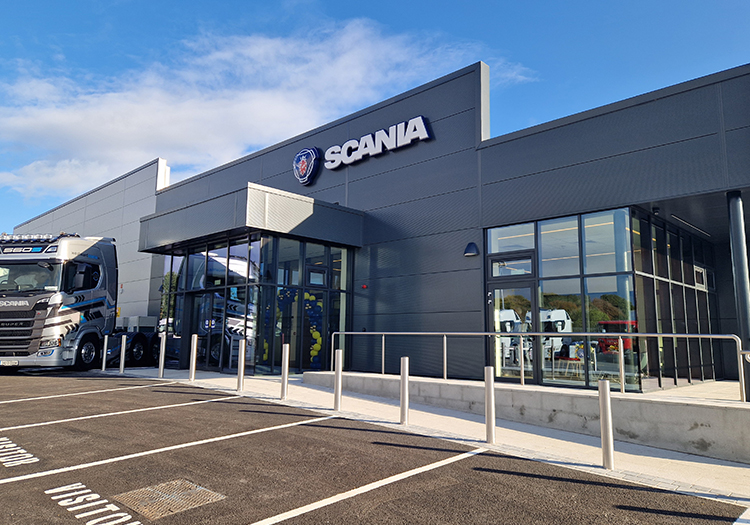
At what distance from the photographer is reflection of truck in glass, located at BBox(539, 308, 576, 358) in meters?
9.91

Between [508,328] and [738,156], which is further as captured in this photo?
[508,328]

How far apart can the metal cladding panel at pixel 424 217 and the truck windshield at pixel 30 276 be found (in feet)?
27.4

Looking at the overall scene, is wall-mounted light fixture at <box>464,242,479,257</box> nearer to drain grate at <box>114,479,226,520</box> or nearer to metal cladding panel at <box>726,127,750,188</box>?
metal cladding panel at <box>726,127,750,188</box>

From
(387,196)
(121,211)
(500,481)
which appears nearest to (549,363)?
(500,481)

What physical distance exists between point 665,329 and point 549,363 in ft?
8.89

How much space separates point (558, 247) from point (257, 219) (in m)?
7.03

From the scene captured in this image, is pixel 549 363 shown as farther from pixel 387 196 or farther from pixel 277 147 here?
pixel 277 147

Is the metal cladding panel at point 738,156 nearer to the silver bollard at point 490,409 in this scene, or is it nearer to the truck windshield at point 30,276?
the silver bollard at point 490,409

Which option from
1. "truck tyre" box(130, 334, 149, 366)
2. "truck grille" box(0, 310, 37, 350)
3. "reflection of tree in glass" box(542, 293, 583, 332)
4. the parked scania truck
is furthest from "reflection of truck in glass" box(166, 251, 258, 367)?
"reflection of tree in glass" box(542, 293, 583, 332)

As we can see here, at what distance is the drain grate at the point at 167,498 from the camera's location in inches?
147

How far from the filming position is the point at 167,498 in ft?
13.2

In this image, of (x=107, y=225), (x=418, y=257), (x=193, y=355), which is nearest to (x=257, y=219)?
(x=193, y=355)

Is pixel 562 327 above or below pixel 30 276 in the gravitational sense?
below

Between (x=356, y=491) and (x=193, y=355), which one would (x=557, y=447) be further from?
(x=193, y=355)
